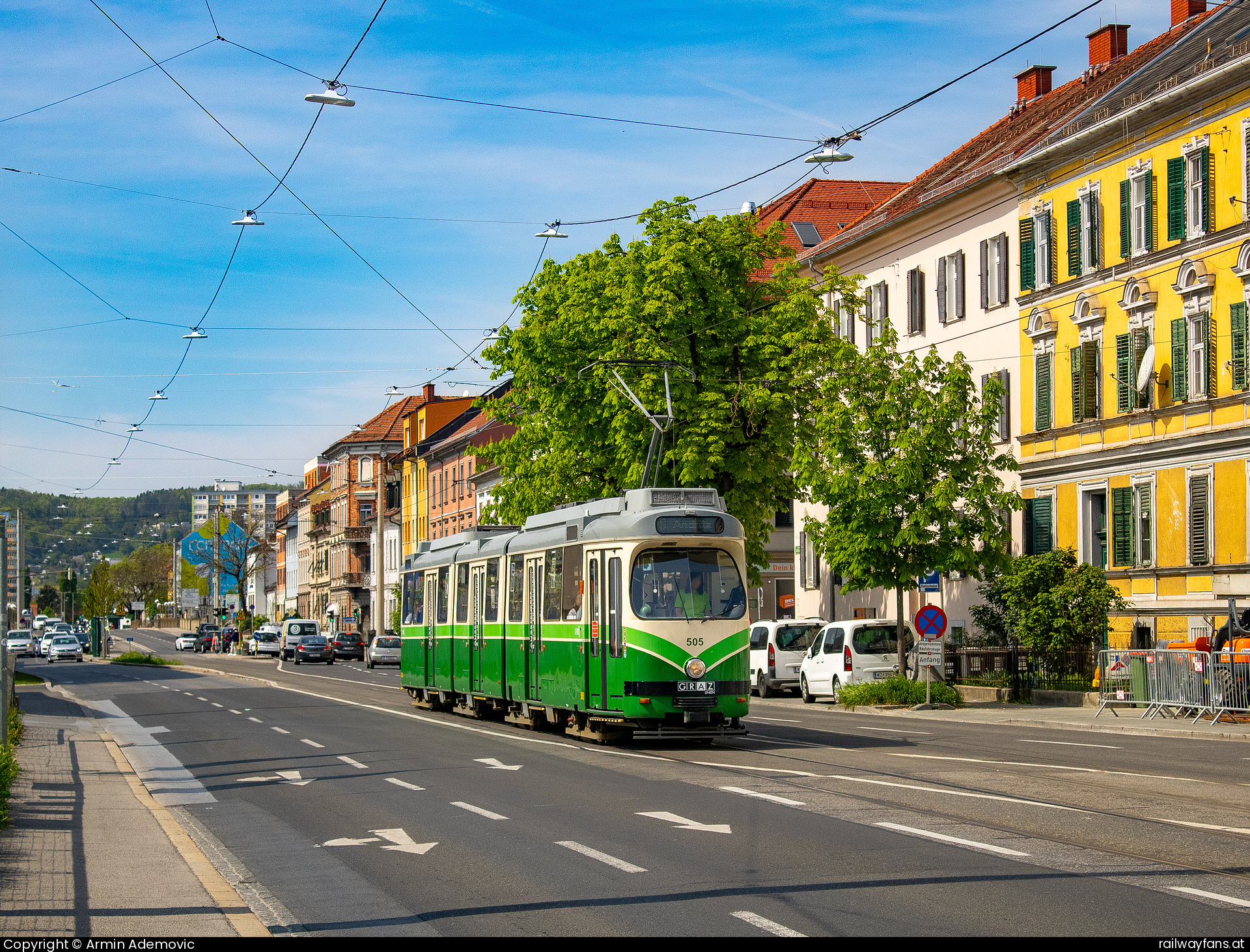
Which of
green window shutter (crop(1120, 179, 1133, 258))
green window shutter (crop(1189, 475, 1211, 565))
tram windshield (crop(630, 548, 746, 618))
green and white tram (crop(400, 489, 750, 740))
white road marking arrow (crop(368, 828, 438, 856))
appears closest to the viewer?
white road marking arrow (crop(368, 828, 438, 856))

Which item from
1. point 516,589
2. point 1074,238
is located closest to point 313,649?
point 1074,238

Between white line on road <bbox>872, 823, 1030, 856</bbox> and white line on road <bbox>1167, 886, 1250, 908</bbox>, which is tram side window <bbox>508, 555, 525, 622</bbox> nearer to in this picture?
white line on road <bbox>872, 823, 1030, 856</bbox>

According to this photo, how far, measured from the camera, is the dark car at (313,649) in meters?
74.3

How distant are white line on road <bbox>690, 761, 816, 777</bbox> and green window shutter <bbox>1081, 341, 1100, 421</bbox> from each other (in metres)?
23.0

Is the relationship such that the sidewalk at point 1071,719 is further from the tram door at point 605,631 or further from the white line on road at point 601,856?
the white line on road at point 601,856

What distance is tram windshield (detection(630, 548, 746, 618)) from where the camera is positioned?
70.1 ft

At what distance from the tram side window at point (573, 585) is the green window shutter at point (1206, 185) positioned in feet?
62.7

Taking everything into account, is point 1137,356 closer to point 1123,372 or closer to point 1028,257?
point 1123,372

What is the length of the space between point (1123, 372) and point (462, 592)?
1795 cm

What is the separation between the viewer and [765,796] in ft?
49.1

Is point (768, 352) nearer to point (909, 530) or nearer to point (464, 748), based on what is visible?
point (909, 530)

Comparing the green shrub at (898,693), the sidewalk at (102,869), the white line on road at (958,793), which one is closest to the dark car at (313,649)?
the green shrub at (898,693)

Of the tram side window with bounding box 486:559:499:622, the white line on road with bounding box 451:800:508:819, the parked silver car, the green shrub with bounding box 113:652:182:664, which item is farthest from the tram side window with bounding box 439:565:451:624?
the green shrub with bounding box 113:652:182:664

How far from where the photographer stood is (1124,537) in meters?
37.5
